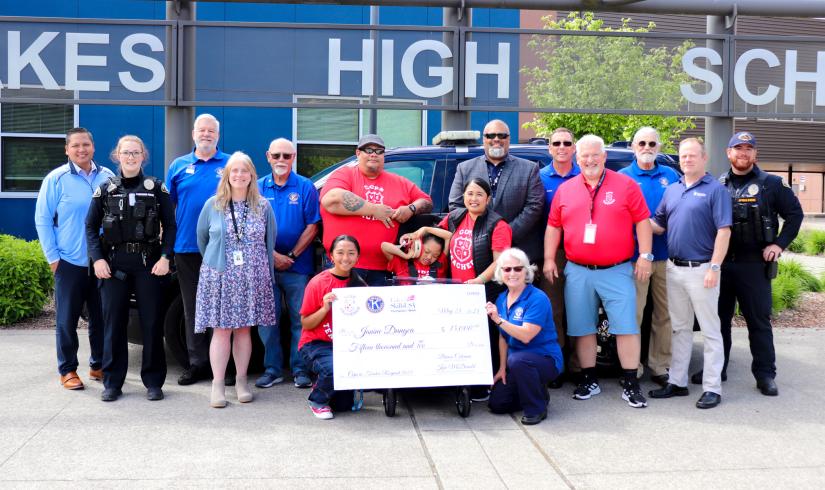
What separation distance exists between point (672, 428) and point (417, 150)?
2942 mm

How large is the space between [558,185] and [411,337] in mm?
1775

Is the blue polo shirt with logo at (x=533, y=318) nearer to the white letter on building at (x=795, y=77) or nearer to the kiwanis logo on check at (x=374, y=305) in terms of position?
the kiwanis logo on check at (x=374, y=305)

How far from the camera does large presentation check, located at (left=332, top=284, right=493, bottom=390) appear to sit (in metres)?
4.96

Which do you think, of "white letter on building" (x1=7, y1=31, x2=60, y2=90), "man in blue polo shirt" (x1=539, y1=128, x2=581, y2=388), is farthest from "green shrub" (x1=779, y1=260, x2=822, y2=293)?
"white letter on building" (x1=7, y1=31, x2=60, y2=90)

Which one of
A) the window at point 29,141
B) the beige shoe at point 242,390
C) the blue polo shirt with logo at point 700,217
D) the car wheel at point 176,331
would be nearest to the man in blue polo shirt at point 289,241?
the beige shoe at point 242,390

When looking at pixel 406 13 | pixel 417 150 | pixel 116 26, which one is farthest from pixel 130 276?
pixel 406 13

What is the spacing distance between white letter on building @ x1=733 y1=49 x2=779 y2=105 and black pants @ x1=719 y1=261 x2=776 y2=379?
2663mm

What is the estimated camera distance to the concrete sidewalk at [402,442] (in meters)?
3.87

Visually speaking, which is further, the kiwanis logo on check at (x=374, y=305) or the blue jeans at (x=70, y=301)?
the blue jeans at (x=70, y=301)

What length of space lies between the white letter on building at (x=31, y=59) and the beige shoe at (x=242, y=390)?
3.65 meters

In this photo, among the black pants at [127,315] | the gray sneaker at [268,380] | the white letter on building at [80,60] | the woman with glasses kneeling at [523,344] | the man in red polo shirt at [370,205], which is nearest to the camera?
the woman with glasses kneeling at [523,344]

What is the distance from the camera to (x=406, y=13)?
478 inches

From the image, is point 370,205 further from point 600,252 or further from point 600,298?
point 600,298

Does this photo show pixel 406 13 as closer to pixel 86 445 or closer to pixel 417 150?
pixel 417 150
